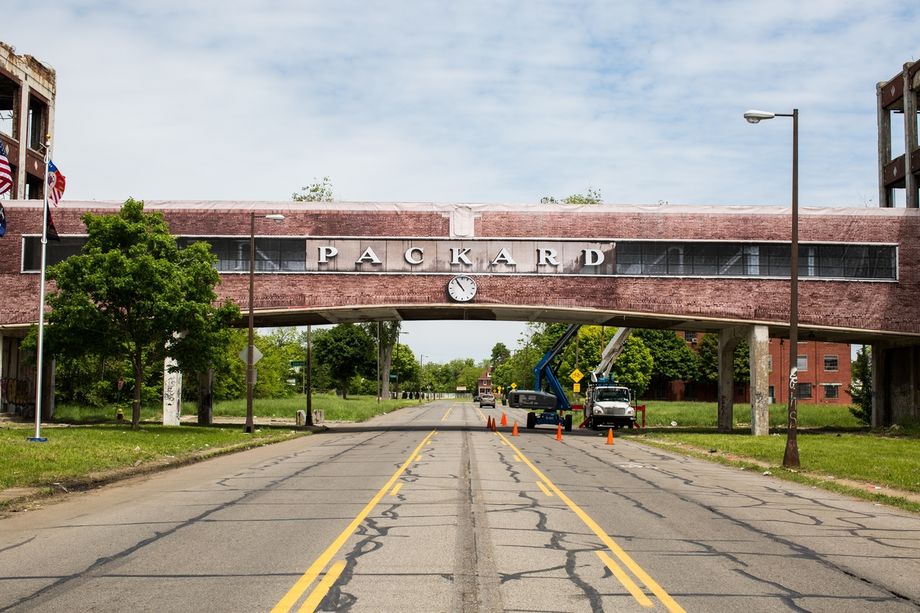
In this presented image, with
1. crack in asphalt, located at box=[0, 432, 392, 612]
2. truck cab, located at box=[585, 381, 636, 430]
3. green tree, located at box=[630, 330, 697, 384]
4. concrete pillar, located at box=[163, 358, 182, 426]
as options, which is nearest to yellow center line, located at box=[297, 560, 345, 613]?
crack in asphalt, located at box=[0, 432, 392, 612]

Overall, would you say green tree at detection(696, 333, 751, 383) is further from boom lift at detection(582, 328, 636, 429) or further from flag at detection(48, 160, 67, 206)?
flag at detection(48, 160, 67, 206)

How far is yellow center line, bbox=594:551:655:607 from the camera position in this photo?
7.84m

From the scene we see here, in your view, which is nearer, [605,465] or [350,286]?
[605,465]

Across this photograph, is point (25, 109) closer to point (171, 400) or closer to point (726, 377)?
point (171, 400)

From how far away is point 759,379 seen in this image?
43.2 meters

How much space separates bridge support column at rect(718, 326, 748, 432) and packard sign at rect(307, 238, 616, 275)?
8.77 meters

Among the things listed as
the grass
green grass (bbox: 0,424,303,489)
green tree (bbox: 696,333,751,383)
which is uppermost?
green tree (bbox: 696,333,751,383)

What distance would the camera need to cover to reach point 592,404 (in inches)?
1818

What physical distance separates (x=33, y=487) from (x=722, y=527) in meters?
11.6

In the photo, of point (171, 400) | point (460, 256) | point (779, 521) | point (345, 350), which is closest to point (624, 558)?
point (779, 521)

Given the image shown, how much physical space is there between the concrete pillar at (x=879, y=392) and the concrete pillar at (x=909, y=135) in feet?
27.1

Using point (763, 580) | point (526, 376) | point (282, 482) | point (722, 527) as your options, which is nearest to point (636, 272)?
point (282, 482)

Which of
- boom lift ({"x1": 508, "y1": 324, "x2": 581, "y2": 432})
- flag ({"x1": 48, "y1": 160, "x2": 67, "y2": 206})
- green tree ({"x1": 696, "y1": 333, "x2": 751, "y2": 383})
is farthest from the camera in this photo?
green tree ({"x1": 696, "y1": 333, "x2": 751, "y2": 383})

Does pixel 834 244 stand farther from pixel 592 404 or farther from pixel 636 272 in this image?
pixel 592 404
